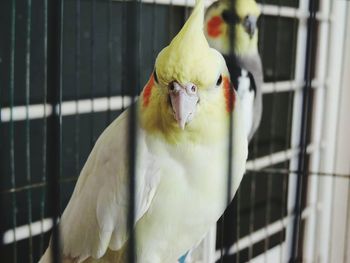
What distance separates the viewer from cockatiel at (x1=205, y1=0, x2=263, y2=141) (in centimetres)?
94

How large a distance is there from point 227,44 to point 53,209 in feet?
1.70

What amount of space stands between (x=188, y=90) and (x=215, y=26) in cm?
43

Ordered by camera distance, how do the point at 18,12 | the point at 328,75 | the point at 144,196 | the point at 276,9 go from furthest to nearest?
the point at 328,75
the point at 276,9
the point at 18,12
the point at 144,196

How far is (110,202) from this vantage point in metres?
0.59

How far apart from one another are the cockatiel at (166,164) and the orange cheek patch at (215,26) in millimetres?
343

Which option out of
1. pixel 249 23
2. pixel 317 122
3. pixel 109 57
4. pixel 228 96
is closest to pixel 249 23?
pixel 249 23

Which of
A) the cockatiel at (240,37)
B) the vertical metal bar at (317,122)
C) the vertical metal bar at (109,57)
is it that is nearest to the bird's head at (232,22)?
the cockatiel at (240,37)

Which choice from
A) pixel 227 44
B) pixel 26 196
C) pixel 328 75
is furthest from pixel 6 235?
pixel 328 75

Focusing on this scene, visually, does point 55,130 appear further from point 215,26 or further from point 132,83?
point 215,26

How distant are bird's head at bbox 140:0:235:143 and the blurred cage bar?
3 centimetres

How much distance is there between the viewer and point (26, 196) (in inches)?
33.4

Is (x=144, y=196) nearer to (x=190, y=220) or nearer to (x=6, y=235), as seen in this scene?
(x=190, y=220)

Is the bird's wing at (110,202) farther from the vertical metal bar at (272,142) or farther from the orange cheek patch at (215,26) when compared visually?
the vertical metal bar at (272,142)

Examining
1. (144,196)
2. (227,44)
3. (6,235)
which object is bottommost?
(6,235)
